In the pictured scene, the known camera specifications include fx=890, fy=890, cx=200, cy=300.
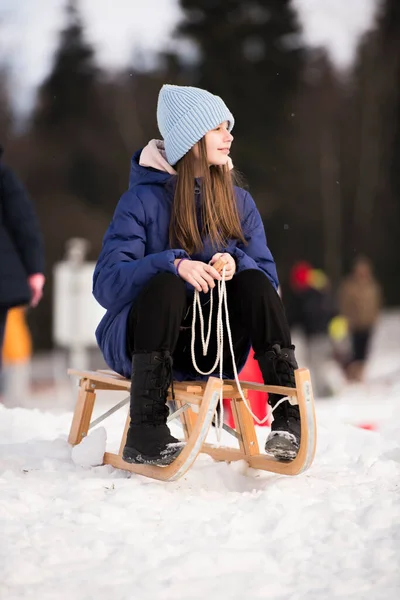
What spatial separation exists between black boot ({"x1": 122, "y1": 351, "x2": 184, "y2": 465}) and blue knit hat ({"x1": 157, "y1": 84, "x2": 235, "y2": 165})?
0.68 meters

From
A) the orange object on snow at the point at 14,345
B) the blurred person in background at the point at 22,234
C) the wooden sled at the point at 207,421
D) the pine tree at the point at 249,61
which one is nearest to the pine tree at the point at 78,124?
the pine tree at the point at 249,61

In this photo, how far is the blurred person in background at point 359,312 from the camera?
1048cm

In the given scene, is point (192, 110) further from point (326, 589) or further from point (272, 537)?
point (326, 589)

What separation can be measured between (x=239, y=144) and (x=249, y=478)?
49.3 ft

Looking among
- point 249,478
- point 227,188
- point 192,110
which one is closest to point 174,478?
point 249,478

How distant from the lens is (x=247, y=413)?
282cm

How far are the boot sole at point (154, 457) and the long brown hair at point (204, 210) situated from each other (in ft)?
1.99

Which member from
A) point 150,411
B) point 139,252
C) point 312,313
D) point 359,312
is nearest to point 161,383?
point 150,411

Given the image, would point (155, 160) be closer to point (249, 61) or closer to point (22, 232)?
point (22, 232)

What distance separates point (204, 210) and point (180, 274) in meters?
0.29

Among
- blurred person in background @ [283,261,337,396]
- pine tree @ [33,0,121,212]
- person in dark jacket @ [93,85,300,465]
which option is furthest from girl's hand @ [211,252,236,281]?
pine tree @ [33,0,121,212]

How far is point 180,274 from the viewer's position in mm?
2506

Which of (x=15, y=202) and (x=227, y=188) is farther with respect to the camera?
(x=15, y=202)

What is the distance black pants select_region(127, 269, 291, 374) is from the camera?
2463mm
